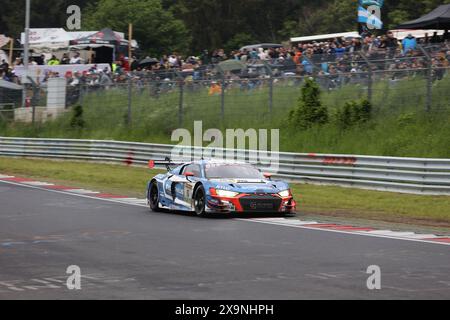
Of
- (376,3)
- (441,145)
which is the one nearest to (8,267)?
(441,145)

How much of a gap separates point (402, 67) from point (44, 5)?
2917 inches

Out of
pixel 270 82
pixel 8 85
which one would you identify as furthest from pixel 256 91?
pixel 8 85

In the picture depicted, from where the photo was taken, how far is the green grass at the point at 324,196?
64.4 feet

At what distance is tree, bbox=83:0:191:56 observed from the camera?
228 ft

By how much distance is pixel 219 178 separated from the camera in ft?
63.7

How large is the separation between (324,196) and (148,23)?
47.5m

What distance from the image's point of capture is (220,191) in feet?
61.5

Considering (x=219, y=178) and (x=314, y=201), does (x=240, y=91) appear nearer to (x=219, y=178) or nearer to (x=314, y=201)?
(x=314, y=201)

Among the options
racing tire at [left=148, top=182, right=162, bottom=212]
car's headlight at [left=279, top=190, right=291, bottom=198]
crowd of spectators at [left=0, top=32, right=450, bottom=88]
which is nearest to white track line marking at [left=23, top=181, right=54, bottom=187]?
crowd of spectators at [left=0, top=32, right=450, bottom=88]

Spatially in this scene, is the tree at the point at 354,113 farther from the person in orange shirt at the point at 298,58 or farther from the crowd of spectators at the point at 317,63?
the person in orange shirt at the point at 298,58

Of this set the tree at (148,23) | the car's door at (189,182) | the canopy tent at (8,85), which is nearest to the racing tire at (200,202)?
the car's door at (189,182)

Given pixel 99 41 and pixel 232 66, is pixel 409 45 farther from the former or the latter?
pixel 99 41

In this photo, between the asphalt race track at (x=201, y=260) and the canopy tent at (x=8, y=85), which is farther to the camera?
the canopy tent at (x=8, y=85)

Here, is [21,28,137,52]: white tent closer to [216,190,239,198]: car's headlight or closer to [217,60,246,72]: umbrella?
[217,60,246,72]: umbrella
